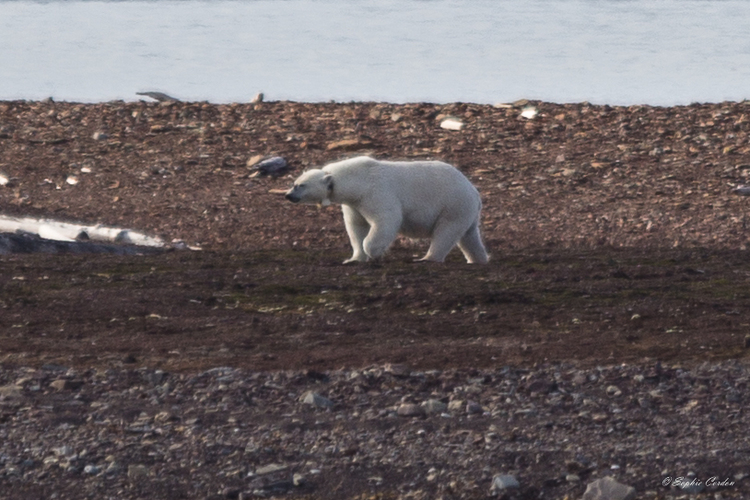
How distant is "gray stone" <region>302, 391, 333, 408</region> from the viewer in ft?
19.6

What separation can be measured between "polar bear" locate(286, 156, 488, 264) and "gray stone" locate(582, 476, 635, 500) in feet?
18.6

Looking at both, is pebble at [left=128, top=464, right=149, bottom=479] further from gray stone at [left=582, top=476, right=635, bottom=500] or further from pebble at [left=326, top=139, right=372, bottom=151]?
pebble at [left=326, top=139, right=372, bottom=151]

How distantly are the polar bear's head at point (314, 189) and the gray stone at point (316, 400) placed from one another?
4671 mm

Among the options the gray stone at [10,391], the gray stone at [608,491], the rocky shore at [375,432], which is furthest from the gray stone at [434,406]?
the gray stone at [10,391]

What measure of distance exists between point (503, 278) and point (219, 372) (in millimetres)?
3409

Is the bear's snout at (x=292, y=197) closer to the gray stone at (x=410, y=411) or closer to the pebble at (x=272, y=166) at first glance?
the gray stone at (x=410, y=411)

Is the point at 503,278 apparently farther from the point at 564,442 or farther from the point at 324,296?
the point at 564,442

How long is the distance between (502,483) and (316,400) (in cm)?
136

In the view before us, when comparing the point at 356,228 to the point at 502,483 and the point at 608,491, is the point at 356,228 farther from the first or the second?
the point at 608,491

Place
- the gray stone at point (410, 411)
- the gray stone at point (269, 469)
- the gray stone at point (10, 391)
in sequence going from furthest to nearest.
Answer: the gray stone at point (10, 391) → the gray stone at point (410, 411) → the gray stone at point (269, 469)

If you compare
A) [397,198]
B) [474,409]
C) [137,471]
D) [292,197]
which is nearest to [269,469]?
[137,471]

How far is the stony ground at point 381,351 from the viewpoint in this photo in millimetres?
5160

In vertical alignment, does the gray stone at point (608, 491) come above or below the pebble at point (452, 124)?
above

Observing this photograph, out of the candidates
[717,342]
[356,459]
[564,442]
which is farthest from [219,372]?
[717,342]
